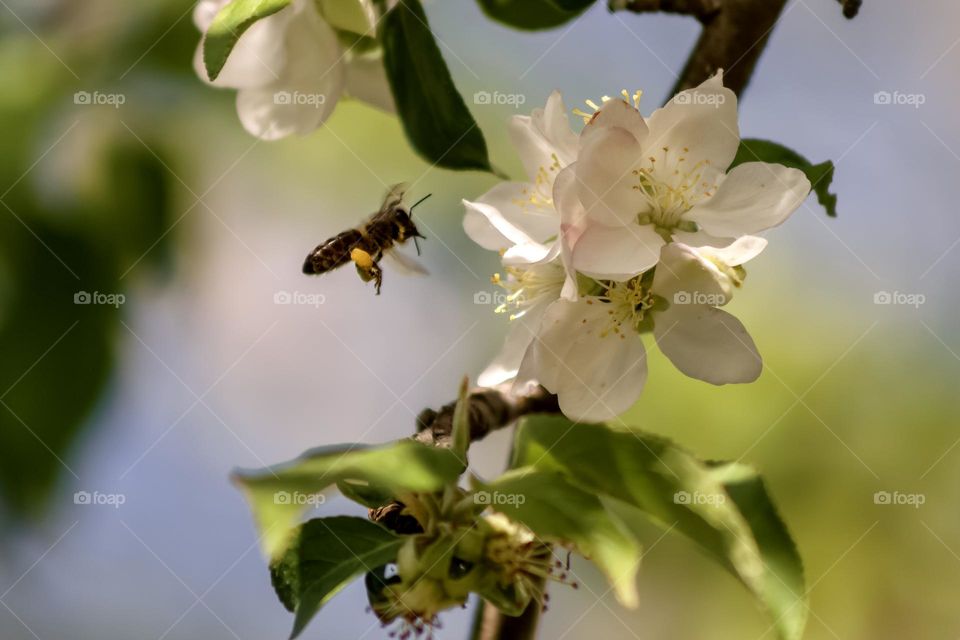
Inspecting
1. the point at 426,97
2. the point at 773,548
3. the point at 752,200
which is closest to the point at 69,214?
the point at 426,97

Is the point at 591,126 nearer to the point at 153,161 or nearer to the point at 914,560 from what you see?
the point at 153,161

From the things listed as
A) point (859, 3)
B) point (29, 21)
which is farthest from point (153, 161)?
point (859, 3)

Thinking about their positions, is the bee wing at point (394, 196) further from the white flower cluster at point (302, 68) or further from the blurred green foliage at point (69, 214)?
the blurred green foliage at point (69, 214)

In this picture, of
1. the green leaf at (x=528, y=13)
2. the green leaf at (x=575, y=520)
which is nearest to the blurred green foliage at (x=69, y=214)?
the green leaf at (x=528, y=13)

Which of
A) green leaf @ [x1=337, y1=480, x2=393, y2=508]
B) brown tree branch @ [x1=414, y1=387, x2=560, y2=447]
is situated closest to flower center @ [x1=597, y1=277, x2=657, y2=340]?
brown tree branch @ [x1=414, y1=387, x2=560, y2=447]

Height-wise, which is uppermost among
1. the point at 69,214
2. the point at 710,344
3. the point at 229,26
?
the point at 229,26

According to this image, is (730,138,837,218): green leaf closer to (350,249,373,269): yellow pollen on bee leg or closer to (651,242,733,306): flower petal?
(651,242,733,306): flower petal

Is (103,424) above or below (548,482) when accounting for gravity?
below

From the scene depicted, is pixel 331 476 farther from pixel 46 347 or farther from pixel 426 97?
pixel 46 347
